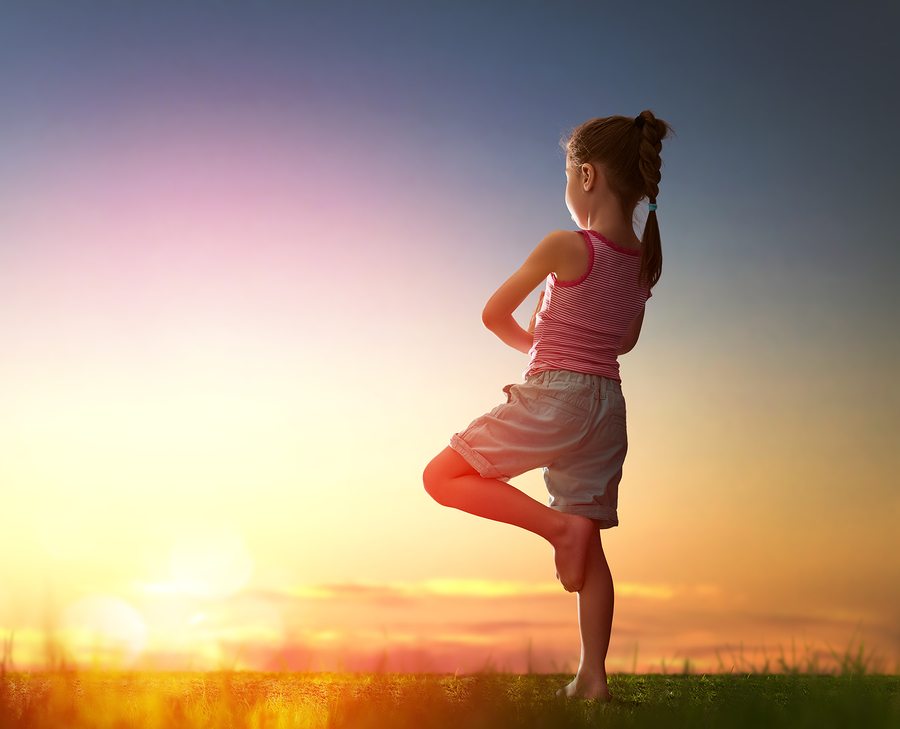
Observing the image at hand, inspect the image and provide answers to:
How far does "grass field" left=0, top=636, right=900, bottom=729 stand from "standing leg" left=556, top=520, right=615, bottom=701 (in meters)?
0.14

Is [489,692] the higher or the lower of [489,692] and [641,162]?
the lower

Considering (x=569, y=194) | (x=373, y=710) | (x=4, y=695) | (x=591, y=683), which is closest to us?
(x=373, y=710)

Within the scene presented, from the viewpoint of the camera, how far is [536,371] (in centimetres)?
361

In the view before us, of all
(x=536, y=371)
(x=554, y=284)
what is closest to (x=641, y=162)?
(x=554, y=284)

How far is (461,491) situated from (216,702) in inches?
42.9

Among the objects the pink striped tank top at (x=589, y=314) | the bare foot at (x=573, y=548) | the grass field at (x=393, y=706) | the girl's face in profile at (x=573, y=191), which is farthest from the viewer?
the girl's face in profile at (x=573, y=191)

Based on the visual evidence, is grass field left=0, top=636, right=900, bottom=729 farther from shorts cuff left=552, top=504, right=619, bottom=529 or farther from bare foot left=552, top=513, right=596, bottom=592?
shorts cuff left=552, top=504, right=619, bottom=529

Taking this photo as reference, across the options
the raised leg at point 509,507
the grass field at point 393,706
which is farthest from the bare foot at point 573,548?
the grass field at point 393,706

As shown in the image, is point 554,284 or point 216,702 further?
point 554,284

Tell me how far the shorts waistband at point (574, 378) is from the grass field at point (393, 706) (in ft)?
3.51

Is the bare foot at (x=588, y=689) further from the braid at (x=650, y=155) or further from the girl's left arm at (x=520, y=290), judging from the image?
the braid at (x=650, y=155)

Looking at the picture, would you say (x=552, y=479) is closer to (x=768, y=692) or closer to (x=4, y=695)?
(x=768, y=692)

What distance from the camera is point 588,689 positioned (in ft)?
11.5

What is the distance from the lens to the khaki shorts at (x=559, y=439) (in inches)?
138
